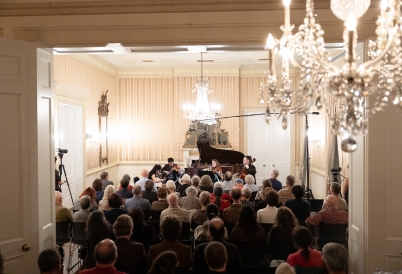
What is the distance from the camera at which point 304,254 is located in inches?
141

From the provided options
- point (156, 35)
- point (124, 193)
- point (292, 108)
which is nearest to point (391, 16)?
point (292, 108)

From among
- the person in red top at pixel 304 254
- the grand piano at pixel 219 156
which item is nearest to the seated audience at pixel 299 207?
the person in red top at pixel 304 254

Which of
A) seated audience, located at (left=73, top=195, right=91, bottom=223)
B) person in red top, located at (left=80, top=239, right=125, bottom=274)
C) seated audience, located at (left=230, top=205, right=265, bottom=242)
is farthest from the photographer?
seated audience, located at (left=73, top=195, right=91, bottom=223)

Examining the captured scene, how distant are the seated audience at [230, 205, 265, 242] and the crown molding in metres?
2.02

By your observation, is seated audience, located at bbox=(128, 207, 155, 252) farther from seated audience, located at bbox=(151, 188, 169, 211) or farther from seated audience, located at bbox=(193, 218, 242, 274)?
seated audience, located at bbox=(151, 188, 169, 211)

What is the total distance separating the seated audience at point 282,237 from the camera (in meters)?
4.30

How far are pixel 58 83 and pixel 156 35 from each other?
4985mm

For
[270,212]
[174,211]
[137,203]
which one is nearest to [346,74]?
[270,212]

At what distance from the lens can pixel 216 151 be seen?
11383mm

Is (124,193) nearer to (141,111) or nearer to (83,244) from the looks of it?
(83,244)

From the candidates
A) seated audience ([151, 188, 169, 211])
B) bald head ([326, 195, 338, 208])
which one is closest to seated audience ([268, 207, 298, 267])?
bald head ([326, 195, 338, 208])

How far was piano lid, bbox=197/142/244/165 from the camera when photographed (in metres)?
11.3

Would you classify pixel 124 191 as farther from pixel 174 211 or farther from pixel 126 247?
pixel 126 247

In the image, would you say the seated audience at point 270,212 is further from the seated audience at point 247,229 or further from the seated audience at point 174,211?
the seated audience at point 174,211
